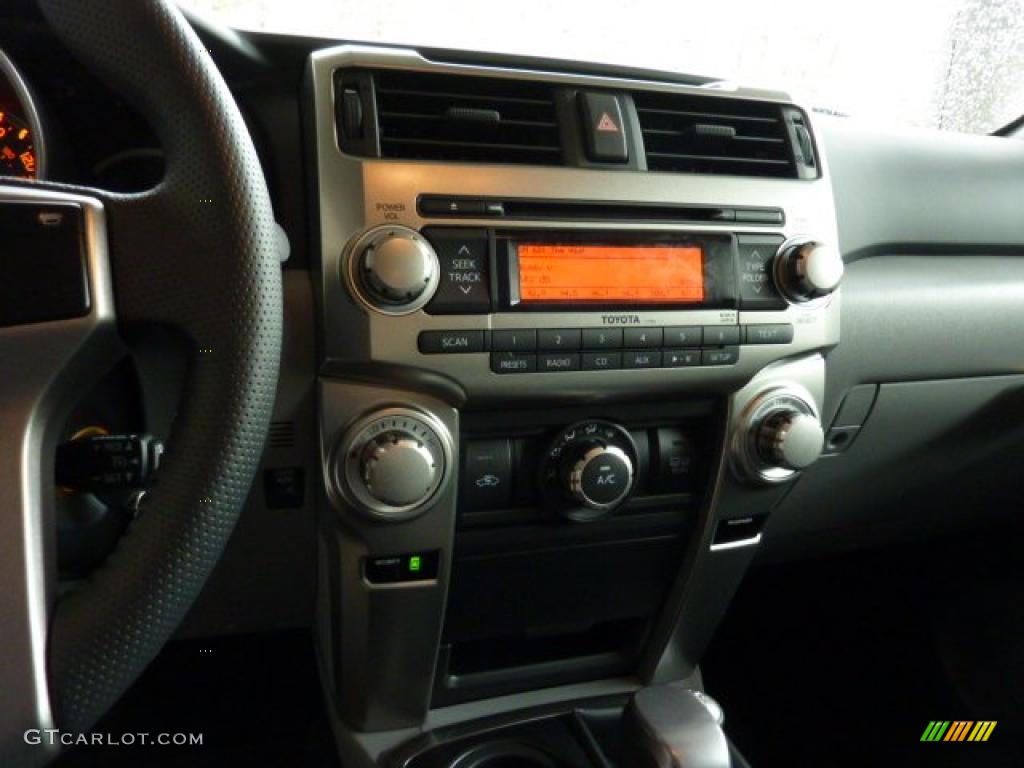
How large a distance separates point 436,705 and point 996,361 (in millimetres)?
925

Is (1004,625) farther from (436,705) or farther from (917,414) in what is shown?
(436,705)

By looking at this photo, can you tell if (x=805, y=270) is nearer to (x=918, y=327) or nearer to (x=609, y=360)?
(x=609, y=360)

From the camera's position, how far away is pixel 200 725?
126cm

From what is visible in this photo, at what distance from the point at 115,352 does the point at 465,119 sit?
1.27ft

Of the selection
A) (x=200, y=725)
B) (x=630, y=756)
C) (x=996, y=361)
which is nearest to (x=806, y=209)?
(x=996, y=361)

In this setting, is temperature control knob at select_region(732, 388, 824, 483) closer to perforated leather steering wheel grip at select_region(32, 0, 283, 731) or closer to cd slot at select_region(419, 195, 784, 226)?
cd slot at select_region(419, 195, 784, 226)

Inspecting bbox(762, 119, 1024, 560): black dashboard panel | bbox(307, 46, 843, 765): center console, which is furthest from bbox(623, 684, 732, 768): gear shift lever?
bbox(762, 119, 1024, 560): black dashboard panel

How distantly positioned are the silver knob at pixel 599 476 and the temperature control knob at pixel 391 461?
151 mm

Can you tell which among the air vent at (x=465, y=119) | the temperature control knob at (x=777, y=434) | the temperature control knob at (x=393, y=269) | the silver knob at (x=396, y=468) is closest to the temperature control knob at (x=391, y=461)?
the silver knob at (x=396, y=468)

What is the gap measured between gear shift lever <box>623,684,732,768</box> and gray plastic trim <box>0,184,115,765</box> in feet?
1.72

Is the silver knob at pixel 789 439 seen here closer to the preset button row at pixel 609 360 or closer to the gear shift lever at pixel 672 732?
the preset button row at pixel 609 360

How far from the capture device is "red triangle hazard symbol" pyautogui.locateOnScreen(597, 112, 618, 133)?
0.84 metres

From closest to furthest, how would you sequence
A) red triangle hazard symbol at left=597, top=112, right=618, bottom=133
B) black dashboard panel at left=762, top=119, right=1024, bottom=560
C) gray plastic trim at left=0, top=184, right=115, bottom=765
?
gray plastic trim at left=0, top=184, right=115, bottom=765
red triangle hazard symbol at left=597, top=112, right=618, bottom=133
black dashboard panel at left=762, top=119, right=1024, bottom=560

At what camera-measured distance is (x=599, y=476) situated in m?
0.88
